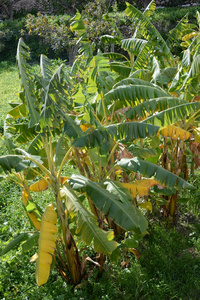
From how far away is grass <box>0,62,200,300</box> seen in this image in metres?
4.01

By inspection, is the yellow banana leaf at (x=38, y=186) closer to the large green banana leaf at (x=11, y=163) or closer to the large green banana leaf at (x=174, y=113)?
the large green banana leaf at (x=11, y=163)

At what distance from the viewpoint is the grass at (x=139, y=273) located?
4.01 metres

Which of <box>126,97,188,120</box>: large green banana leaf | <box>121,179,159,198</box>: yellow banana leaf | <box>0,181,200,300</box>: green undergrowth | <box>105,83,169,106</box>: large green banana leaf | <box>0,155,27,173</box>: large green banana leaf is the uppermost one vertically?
<box>105,83,169,106</box>: large green banana leaf

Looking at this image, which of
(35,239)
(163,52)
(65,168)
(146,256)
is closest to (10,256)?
(35,239)

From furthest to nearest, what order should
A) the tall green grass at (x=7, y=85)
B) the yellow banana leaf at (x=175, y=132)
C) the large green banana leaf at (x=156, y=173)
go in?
the tall green grass at (x=7, y=85) < the yellow banana leaf at (x=175, y=132) < the large green banana leaf at (x=156, y=173)

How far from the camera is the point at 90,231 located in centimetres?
321

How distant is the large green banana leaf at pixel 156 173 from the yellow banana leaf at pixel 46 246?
3.05 ft

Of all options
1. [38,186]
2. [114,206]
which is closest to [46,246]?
[114,206]

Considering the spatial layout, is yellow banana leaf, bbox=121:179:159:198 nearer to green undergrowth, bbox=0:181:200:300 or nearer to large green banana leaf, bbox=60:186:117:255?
large green banana leaf, bbox=60:186:117:255

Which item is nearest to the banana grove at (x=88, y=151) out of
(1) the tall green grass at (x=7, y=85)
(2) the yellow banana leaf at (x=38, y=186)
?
(2) the yellow banana leaf at (x=38, y=186)

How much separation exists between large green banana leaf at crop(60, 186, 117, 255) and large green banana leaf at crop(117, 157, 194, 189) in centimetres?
67

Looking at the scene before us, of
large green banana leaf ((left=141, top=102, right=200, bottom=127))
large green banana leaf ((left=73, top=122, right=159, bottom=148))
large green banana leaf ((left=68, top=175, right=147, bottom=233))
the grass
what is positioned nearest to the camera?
large green banana leaf ((left=68, top=175, right=147, bottom=233))

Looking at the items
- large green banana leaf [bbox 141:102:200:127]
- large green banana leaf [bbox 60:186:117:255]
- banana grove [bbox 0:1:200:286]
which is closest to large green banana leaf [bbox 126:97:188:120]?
banana grove [bbox 0:1:200:286]

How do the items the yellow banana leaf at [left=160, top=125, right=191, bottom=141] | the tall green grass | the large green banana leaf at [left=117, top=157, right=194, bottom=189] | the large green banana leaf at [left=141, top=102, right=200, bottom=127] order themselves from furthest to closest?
the tall green grass → the yellow banana leaf at [left=160, top=125, right=191, bottom=141] → the large green banana leaf at [left=141, top=102, right=200, bottom=127] → the large green banana leaf at [left=117, top=157, right=194, bottom=189]
